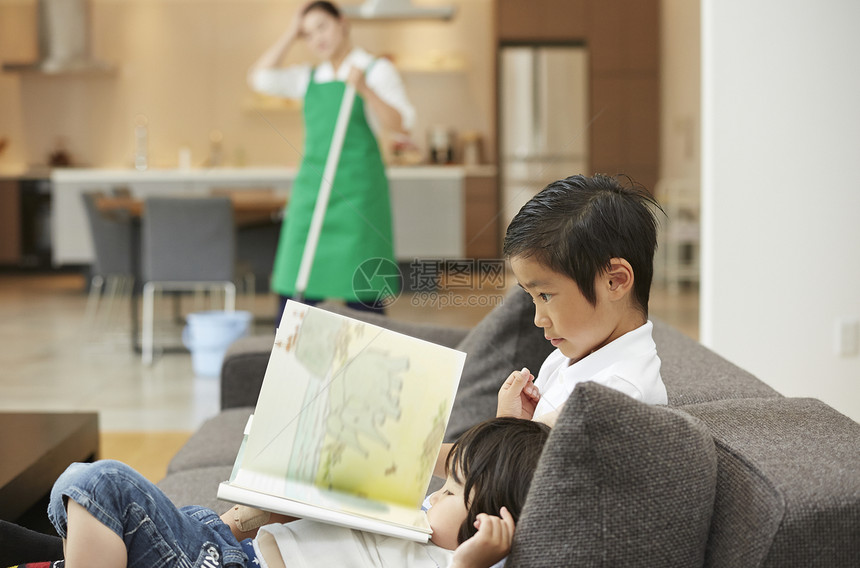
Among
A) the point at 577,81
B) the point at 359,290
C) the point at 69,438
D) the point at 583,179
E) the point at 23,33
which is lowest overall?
the point at 69,438

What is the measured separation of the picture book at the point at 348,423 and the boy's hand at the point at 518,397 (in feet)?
0.47

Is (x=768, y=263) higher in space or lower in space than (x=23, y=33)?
lower

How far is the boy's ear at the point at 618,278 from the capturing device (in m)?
0.94

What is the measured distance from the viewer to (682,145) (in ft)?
25.9

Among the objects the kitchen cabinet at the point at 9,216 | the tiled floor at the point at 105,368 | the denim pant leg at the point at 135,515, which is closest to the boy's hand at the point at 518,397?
the denim pant leg at the point at 135,515

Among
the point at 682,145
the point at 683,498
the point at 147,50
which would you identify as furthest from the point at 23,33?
the point at 683,498

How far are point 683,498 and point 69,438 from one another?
1.50 meters

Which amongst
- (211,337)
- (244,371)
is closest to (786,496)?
(244,371)

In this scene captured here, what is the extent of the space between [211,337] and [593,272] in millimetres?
3373

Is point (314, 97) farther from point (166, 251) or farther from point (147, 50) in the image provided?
point (147, 50)

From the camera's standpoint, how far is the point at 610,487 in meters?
0.78

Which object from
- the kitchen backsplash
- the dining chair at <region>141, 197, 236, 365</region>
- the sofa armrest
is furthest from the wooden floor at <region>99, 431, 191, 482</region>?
the kitchen backsplash

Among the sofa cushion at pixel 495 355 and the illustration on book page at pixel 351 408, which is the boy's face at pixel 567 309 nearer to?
the illustration on book page at pixel 351 408

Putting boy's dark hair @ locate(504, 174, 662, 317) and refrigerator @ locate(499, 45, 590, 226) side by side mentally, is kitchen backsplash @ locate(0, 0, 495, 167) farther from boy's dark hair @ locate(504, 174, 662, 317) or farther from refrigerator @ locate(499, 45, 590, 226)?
boy's dark hair @ locate(504, 174, 662, 317)
